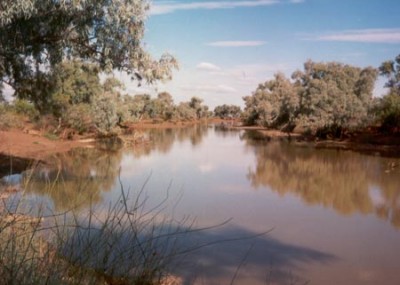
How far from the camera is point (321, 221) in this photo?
11203mm

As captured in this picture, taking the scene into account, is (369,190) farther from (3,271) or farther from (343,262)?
(3,271)

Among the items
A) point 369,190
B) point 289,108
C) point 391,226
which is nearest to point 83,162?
point 369,190

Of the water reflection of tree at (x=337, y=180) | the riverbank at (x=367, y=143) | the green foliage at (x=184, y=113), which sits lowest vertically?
the water reflection of tree at (x=337, y=180)

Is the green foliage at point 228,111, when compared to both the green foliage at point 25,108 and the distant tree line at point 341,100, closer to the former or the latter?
the distant tree line at point 341,100

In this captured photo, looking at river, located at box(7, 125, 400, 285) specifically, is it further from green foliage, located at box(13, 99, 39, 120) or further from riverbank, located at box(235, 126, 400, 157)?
green foliage, located at box(13, 99, 39, 120)

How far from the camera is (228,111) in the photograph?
120000mm

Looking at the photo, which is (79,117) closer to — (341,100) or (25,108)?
(25,108)

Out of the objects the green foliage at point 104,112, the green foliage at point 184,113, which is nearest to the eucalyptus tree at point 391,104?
the green foliage at point 104,112

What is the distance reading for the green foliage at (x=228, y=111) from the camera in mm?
118125

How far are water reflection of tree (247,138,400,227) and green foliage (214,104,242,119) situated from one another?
92159 mm

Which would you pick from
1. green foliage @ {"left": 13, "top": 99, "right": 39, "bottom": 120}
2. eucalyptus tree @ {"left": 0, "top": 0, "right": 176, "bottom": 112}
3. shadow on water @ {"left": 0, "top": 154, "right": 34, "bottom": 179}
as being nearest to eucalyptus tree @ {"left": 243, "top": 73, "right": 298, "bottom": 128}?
green foliage @ {"left": 13, "top": 99, "right": 39, "bottom": 120}

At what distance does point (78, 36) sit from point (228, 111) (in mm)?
111064

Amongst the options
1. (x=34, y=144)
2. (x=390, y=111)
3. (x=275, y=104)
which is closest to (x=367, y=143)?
(x=390, y=111)

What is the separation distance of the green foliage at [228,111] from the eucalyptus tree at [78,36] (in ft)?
352
